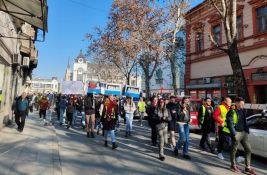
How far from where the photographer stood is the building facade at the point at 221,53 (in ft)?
63.8

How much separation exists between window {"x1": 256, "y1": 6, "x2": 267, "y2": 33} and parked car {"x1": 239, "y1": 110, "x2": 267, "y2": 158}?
40.9 feet

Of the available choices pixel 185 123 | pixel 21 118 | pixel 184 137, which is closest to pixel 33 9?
pixel 185 123

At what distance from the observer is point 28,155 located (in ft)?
24.0

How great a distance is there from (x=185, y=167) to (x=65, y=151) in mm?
3380

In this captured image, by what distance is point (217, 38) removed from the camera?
23859 mm

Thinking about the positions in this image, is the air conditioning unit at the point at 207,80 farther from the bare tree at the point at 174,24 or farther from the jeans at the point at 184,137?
the jeans at the point at 184,137

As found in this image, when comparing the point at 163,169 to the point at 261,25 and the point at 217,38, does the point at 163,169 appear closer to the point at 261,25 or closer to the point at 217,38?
the point at 261,25

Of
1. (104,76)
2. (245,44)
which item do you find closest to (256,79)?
(245,44)

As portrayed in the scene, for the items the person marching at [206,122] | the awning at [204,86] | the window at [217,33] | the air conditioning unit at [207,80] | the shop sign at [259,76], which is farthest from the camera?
the air conditioning unit at [207,80]

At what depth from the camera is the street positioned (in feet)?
20.7

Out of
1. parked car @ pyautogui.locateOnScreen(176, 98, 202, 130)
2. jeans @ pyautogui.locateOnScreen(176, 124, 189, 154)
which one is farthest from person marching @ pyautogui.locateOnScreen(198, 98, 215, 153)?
parked car @ pyautogui.locateOnScreen(176, 98, 202, 130)

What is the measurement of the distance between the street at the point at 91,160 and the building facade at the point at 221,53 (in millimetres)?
12292

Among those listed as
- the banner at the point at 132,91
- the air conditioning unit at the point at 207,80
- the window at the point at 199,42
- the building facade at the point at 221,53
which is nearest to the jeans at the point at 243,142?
the building facade at the point at 221,53

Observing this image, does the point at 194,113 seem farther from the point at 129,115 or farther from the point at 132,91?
the point at 132,91
